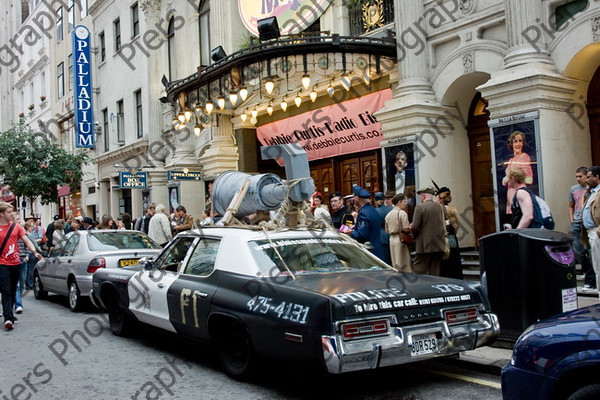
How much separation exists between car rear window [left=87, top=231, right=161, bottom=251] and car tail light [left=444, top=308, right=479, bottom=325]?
715 cm

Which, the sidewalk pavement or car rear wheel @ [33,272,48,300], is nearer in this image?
the sidewalk pavement

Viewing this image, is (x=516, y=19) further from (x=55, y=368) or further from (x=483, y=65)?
(x=55, y=368)

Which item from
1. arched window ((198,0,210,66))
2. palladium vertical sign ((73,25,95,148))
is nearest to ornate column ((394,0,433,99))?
arched window ((198,0,210,66))

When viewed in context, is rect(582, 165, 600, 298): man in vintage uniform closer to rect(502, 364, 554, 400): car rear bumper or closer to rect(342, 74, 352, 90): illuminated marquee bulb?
rect(502, 364, 554, 400): car rear bumper

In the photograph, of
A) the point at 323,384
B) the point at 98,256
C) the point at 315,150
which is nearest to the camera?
the point at 323,384

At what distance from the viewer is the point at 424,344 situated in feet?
16.4

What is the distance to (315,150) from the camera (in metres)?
17.1

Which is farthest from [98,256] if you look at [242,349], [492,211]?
[492,211]

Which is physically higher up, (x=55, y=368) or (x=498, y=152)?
(x=498, y=152)

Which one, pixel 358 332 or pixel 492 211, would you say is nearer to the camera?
pixel 358 332

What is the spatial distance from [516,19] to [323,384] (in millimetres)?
8014

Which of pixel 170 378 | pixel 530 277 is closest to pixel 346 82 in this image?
pixel 530 277

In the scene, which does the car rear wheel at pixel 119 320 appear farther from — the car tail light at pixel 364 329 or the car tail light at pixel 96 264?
the car tail light at pixel 364 329

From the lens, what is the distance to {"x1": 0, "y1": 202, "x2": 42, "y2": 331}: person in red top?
29.3ft
